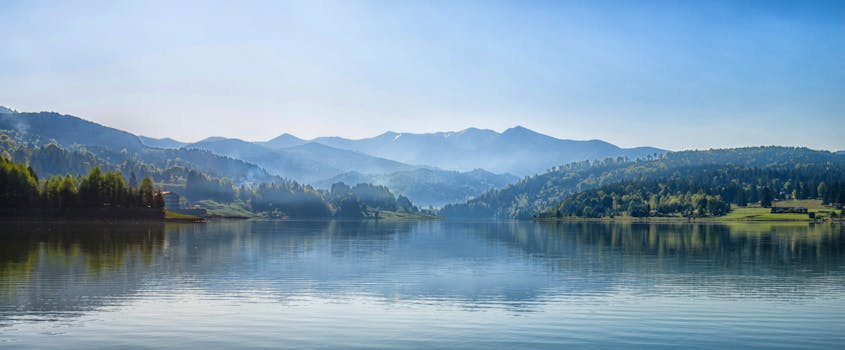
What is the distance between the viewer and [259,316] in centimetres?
4234

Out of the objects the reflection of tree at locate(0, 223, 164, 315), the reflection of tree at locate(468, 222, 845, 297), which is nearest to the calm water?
the reflection of tree at locate(0, 223, 164, 315)

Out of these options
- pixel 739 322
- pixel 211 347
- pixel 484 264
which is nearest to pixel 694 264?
pixel 484 264

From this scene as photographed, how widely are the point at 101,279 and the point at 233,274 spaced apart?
1234 cm

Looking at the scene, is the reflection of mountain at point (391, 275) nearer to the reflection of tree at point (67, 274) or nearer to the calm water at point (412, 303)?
the reflection of tree at point (67, 274)

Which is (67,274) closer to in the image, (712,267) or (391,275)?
(391,275)

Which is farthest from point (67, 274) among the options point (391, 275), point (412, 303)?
point (412, 303)

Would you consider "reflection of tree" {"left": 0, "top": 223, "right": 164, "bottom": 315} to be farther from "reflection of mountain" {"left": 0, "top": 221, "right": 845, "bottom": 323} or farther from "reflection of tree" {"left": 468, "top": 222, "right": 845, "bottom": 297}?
"reflection of tree" {"left": 468, "top": 222, "right": 845, "bottom": 297}

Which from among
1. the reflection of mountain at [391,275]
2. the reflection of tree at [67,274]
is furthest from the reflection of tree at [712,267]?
the reflection of tree at [67,274]

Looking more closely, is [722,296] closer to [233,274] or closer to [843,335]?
[843,335]

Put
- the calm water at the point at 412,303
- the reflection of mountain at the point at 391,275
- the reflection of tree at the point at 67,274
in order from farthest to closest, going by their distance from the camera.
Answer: the reflection of mountain at the point at 391,275, the reflection of tree at the point at 67,274, the calm water at the point at 412,303

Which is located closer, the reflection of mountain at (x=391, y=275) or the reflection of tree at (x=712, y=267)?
the reflection of mountain at (x=391, y=275)

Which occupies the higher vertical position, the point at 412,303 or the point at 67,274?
the point at 67,274

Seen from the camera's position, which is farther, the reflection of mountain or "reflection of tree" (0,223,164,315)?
the reflection of mountain

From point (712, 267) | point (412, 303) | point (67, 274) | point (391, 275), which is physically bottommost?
point (712, 267)
